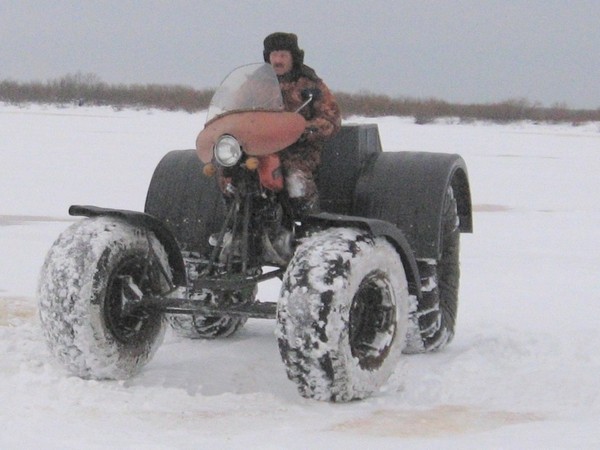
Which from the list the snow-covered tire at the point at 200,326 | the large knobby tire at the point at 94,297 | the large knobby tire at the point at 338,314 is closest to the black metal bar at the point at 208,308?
the large knobby tire at the point at 94,297

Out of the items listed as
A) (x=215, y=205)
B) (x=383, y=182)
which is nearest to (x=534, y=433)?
(x=383, y=182)

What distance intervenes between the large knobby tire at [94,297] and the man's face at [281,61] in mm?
1189

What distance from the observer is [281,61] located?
561 centimetres

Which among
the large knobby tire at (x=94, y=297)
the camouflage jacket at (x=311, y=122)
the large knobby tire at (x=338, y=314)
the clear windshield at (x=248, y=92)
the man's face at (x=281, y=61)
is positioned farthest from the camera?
the man's face at (x=281, y=61)

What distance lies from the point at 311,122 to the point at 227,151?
60cm

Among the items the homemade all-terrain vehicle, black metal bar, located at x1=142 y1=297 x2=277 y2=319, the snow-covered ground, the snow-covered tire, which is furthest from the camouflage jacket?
the snow-covered tire

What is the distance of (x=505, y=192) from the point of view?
17406 millimetres

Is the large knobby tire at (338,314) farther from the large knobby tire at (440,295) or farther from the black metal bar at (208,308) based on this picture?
the large knobby tire at (440,295)

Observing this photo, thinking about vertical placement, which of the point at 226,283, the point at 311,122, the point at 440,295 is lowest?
the point at 440,295

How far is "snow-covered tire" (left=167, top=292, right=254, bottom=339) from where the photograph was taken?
6.14 m

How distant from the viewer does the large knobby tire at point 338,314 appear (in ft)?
14.6

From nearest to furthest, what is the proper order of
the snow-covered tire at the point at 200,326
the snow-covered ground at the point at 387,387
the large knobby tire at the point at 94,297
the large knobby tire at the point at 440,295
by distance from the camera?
the snow-covered ground at the point at 387,387, the large knobby tire at the point at 94,297, the large knobby tire at the point at 440,295, the snow-covered tire at the point at 200,326

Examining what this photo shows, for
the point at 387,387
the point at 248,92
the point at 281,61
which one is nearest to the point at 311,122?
the point at 248,92

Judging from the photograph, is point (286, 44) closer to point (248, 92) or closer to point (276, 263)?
point (248, 92)
